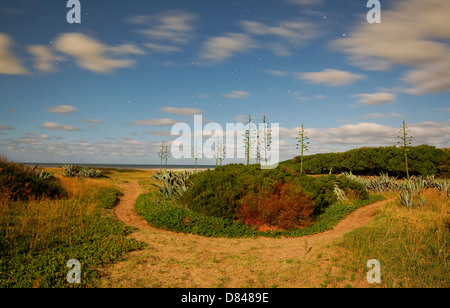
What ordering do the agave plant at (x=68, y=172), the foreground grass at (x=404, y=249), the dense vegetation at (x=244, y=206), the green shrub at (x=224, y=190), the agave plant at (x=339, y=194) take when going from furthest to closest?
1. the agave plant at (x=68, y=172)
2. the agave plant at (x=339, y=194)
3. the green shrub at (x=224, y=190)
4. the dense vegetation at (x=244, y=206)
5. the foreground grass at (x=404, y=249)

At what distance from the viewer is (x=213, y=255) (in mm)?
7332

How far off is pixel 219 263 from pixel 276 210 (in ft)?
14.1

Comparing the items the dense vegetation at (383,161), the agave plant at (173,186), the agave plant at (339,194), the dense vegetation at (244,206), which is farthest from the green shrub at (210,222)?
the dense vegetation at (383,161)

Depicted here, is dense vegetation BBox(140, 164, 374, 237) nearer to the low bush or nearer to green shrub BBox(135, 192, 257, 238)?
green shrub BBox(135, 192, 257, 238)

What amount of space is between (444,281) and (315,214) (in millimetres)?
6851

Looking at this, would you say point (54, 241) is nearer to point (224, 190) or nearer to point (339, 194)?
point (224, 190)

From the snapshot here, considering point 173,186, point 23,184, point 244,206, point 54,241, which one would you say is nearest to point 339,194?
point 244,206

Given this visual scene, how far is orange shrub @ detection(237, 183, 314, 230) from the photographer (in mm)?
10258

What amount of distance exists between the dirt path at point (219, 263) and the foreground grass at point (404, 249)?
2.24 feet

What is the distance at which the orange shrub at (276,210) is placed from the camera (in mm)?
10258

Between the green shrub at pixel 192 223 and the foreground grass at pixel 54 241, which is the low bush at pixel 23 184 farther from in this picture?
the green shrub at pixel 192 223

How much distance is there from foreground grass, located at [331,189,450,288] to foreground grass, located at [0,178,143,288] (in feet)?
18.9

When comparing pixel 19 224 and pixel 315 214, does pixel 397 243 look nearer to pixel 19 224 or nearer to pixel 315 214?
pixel 315 214
